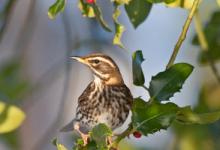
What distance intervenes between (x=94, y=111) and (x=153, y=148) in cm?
76

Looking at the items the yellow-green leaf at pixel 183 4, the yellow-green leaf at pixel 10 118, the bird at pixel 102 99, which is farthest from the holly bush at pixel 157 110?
the bird at pixel 102 99

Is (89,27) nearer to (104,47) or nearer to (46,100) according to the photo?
(104,47)

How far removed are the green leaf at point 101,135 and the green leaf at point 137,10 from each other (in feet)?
1.67

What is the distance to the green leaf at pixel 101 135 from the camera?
1.77 metres

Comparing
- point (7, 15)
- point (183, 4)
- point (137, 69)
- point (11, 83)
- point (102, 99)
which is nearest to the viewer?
point (137, 69)

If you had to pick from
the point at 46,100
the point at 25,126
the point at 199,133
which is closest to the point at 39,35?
the point at 46,100

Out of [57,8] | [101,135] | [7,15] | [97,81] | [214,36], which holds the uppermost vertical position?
[57,8]

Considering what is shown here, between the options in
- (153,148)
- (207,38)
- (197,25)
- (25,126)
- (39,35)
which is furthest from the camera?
(39,35)

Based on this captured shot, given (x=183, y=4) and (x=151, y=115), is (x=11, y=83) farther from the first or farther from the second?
(x=151, y=115)

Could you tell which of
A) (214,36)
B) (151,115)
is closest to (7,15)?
(214,36)

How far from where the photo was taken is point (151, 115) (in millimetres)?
1779

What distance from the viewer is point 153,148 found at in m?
3.48

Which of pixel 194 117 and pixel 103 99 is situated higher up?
pixel 194 117

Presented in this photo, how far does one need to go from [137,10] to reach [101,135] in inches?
21.2
